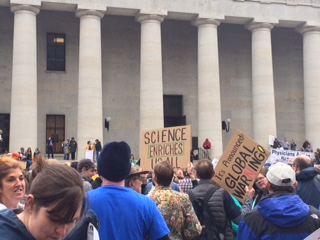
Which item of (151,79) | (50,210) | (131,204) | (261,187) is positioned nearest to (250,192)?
(261,187)

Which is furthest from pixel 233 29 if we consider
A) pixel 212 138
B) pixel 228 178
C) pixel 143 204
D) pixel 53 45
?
pixel 143 204

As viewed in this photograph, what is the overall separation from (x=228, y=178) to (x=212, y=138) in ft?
95.6

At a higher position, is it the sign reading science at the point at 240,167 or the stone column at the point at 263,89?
the stone column at the point at 263,89

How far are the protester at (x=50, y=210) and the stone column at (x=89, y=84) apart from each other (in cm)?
3256

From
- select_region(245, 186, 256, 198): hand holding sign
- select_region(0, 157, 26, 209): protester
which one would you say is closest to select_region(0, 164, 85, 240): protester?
select_region(0, 157, 26, 209): protester

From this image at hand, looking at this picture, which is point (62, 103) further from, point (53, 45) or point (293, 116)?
point (293, 116)

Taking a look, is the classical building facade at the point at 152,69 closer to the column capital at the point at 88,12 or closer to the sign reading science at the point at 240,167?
the column capital at the point at 88,12

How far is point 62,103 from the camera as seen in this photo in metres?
41.5

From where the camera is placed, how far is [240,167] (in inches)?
369

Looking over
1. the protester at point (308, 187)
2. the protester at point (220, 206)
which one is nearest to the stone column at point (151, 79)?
the protester at point (308, 187)

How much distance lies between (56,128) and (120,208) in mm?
37093

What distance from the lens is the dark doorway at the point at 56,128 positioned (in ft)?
135

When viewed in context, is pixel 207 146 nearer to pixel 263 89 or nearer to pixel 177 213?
pixel 263 89

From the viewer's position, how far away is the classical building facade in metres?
36.0
